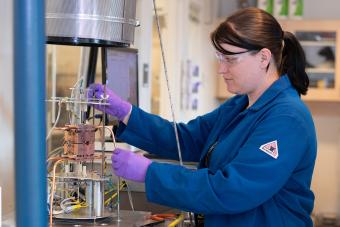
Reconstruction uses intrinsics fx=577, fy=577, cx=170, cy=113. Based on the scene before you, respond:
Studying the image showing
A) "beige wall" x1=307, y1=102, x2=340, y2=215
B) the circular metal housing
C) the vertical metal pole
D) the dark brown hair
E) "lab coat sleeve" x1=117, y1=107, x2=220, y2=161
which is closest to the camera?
the vertical metal pole

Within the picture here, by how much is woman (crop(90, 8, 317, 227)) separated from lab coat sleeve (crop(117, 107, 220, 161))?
0.05 metres

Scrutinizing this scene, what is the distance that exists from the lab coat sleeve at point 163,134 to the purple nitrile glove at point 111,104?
0.03 meters

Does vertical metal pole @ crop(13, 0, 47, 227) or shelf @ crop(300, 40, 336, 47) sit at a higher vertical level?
shelf @ crop(300, 40, 336, 47)

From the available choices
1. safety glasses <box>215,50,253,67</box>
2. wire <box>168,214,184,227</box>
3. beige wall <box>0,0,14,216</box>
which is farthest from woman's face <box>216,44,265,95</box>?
beige wall <box>0,0,14,216</box>

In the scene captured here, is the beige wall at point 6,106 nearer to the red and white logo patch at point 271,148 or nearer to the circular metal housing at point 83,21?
the circular metal housing at point 83,21

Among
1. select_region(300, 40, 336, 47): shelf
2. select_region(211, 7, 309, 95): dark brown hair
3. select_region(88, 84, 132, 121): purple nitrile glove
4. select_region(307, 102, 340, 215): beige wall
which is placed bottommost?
select_region(307, 102, 340, 215): beige wall

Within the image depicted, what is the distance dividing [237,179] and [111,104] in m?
0.51

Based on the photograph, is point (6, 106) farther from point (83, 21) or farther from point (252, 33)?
point (252, 33)

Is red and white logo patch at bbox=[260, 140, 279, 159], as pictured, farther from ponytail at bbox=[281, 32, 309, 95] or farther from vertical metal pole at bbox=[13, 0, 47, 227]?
vertical metal pole at bbox=[13, 0, 47, 227]

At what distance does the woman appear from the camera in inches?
57.4

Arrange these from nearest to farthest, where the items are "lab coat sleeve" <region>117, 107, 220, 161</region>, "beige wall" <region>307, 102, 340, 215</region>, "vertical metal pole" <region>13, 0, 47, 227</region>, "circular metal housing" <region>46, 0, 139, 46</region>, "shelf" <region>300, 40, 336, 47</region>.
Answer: "vertical metal pole" <region>13, 0, 47, 227</region> → "circular metal housing" <region>46, 0, 139, 46</region> → "lab coat sleeve" <region>117, 107, 220, 161</region> → "shelf" <region>300, 40, 336, 47</region> → "beige wall" <region>307, 102, 340, 215</region>

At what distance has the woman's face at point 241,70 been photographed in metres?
1.58

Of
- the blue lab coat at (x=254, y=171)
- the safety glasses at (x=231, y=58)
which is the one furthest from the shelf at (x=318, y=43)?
the safety glasses at (x=231, y=58)

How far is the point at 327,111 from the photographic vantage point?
196 inches
